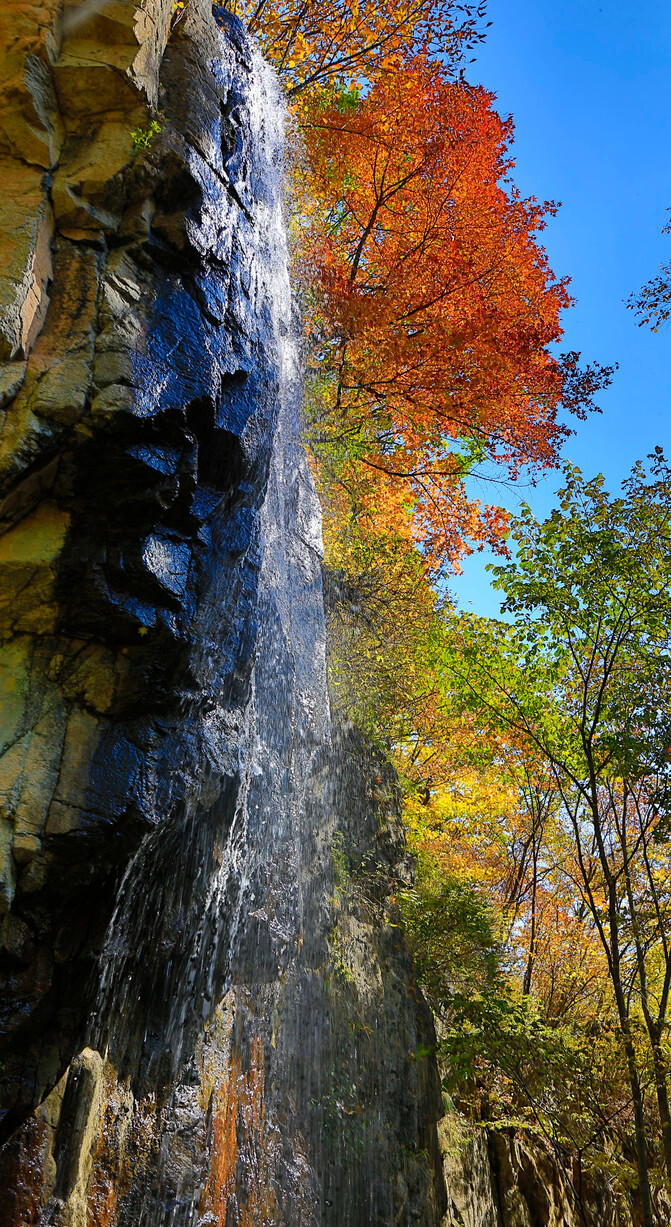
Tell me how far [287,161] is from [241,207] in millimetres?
4548

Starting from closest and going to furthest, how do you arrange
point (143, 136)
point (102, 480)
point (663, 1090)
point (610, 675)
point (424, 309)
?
point (102, 480) → point (143, 136) → point (663, 1090) → point (610, 675) → point (424, 309)

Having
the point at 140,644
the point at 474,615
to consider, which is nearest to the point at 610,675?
the point at 474,615

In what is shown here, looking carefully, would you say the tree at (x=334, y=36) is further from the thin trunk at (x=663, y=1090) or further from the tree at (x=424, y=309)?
the thin trunk at (x=663, y=1090)

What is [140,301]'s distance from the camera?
527 cm

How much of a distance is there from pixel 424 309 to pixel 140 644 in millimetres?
9557

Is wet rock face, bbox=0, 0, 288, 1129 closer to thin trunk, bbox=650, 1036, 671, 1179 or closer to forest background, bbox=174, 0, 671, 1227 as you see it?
forest background, bbox=174, 0, 671, 1227

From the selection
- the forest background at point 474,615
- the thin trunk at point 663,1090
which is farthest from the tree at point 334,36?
the thin trunk at point 663,1090

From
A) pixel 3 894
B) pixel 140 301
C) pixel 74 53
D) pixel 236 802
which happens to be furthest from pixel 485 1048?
pixel 74 53

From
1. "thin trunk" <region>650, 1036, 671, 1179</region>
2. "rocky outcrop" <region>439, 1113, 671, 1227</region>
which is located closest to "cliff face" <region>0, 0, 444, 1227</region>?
"rocky outcrop" <region>439, 1113, 671, 1227</region>

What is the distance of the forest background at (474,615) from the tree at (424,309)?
4cm

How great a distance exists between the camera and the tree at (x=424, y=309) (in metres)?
11.9

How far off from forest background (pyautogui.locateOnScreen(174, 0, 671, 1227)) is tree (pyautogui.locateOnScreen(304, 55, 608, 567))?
43mm

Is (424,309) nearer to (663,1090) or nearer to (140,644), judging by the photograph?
(140,644)

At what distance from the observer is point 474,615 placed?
1090cm
